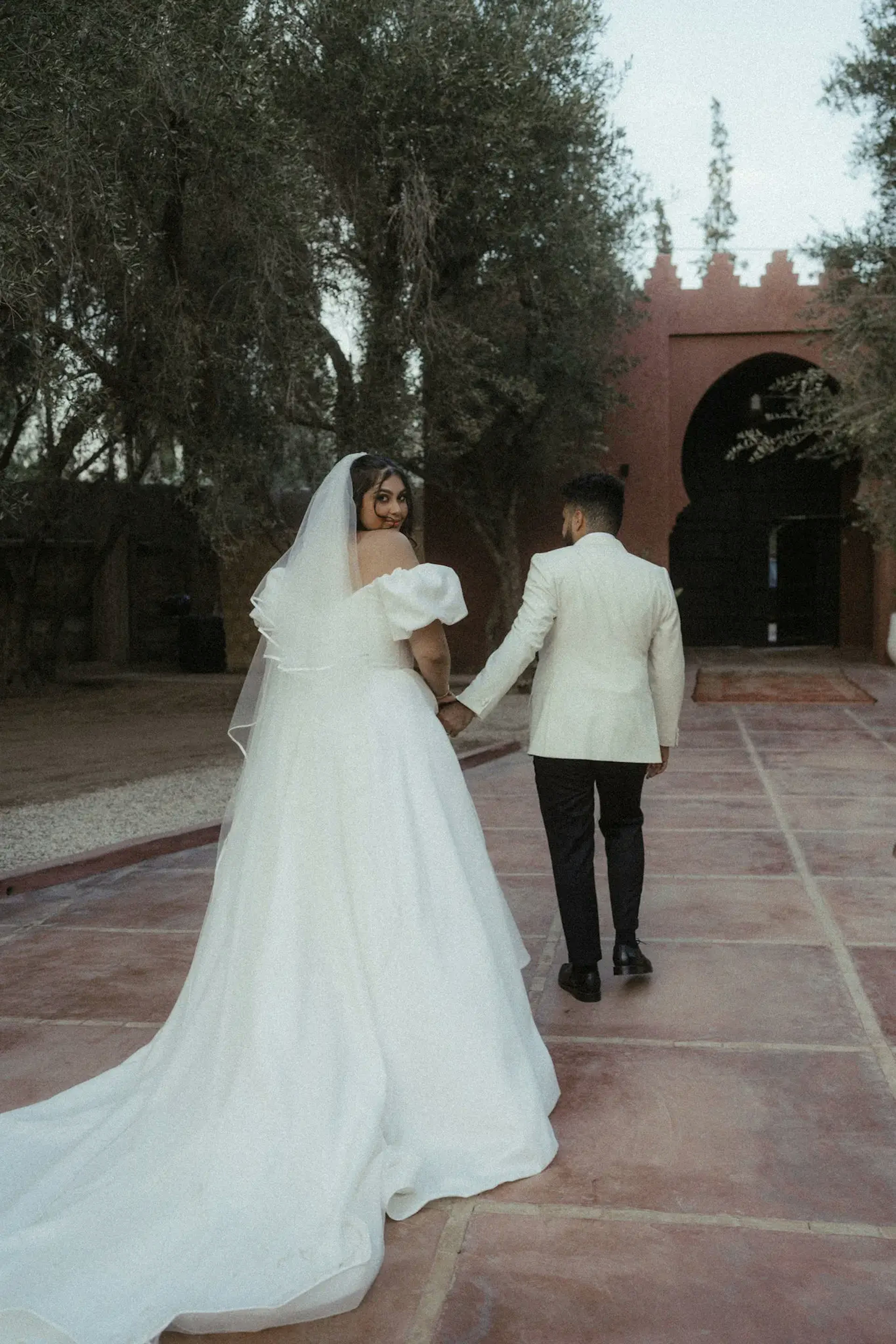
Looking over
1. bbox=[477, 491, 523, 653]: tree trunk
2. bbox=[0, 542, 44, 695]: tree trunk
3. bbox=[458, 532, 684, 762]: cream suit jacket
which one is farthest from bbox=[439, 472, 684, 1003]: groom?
bbox=[0, 542, 44, 695]: tree trunk

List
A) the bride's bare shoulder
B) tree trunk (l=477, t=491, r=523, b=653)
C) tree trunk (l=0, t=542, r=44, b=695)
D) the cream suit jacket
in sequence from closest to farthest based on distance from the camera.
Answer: the bride's bare shoulder
the cream suit jacket
tree trunk (l=477, t=491, r=523, b=653)
tree trunk (l=0, t=542, r=44, b=695)

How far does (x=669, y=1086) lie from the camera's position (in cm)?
326

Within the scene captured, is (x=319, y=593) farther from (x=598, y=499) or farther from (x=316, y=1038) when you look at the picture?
(x=598, y=499)

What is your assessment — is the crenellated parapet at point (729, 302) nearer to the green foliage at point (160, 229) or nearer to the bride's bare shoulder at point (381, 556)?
the green foliage at point (160, 229)

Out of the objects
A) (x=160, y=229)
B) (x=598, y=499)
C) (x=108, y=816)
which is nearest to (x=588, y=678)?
(x=598, y=499)

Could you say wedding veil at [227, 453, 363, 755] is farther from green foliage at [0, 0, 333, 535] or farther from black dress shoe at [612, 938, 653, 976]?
green foliage at [0, 0, 333, 535]

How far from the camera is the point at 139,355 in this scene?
34.7ft

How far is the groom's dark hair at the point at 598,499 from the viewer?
3992 mm

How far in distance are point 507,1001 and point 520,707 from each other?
37.5 feet

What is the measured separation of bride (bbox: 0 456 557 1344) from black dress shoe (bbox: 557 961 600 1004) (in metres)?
0.70

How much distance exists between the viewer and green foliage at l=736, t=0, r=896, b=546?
11.3 meters

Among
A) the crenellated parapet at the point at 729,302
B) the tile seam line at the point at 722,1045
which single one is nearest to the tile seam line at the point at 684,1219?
the tile seam line at the point at 722,1045

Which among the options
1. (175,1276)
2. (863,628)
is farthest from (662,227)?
(175,1276)

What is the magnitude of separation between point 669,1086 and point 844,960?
1.41 meters
